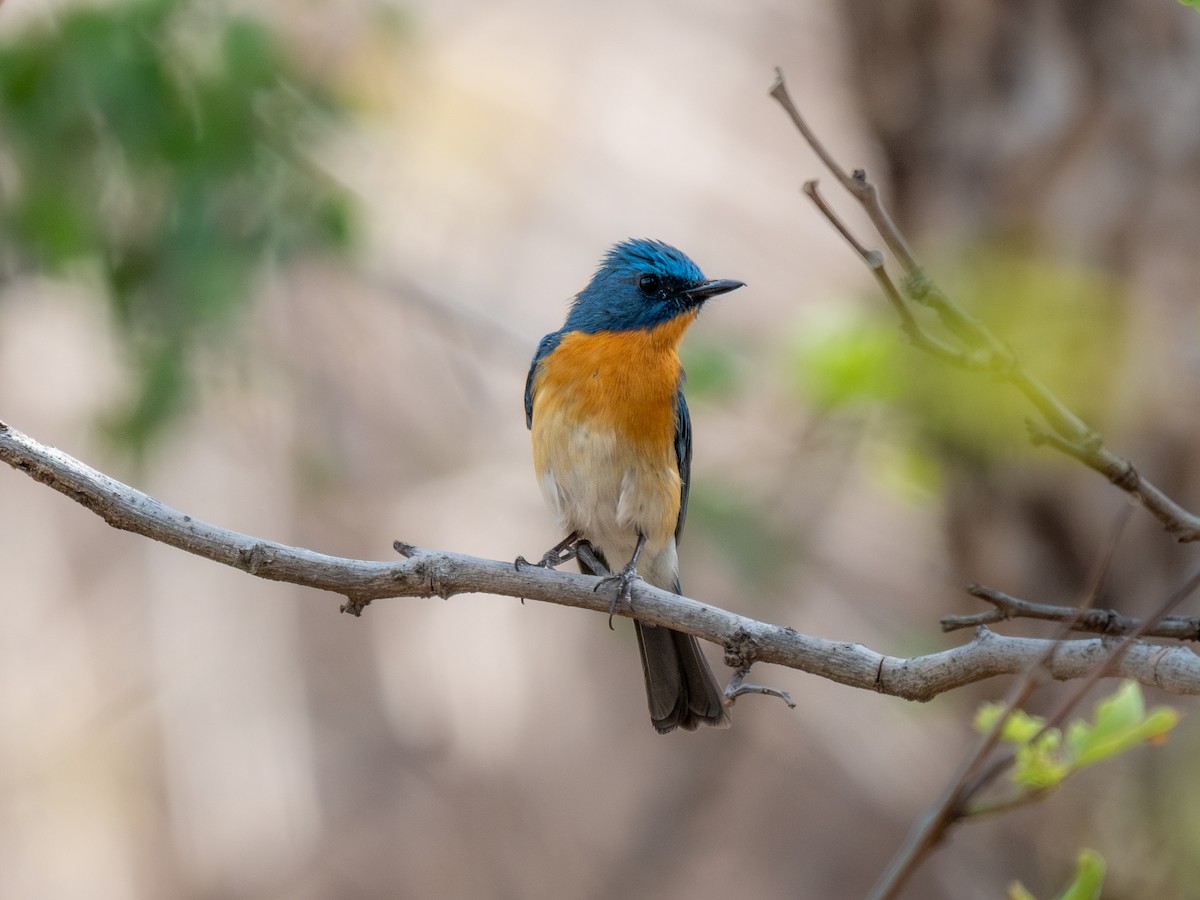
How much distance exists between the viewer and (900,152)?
19.2ft

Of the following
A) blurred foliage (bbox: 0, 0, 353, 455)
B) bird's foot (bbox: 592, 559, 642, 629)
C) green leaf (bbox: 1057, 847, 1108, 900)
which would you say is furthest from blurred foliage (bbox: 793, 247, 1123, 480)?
green leaf (bbox: 1057, 847, 1108, 900)

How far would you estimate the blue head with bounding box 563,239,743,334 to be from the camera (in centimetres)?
464

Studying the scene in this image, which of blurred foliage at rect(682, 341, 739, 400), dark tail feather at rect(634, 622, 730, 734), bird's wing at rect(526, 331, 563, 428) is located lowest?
dark tail feather at rect(634, 622, 730, 734)

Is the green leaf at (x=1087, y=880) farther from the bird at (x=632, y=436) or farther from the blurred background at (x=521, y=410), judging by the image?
the blurred background at (x=521, y=410)

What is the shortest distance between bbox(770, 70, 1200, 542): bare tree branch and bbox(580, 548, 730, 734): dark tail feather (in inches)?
72.7

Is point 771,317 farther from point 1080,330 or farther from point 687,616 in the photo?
point 687,616

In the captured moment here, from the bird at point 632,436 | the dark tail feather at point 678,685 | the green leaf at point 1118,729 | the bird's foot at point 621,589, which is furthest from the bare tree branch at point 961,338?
the bird at point 632,436

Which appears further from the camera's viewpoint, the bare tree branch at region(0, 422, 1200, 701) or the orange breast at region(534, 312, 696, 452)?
the orange breast at region(534, 312, 696, 452)

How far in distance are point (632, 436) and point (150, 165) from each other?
2.40 m

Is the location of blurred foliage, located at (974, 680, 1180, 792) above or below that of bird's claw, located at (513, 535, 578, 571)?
below

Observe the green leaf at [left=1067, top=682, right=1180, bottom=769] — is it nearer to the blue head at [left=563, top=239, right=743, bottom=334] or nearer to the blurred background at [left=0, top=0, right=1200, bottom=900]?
the blue head at [left=563, top=239, right=743, bottom=334]

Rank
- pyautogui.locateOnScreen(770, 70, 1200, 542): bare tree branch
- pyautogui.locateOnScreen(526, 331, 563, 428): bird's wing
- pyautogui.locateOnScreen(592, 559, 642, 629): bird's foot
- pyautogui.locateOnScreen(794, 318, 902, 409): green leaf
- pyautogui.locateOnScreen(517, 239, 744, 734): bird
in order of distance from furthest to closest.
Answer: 1. pyautogui.locateOnScreen(794, 318, 902, 409): green leaf
2. pyautogui.locateOnScreen(526, 331, 563, 428): bird's wing
3. pyautogui.locateOnScreen(517, 239, 744, 734): bird
4. pyautogui.locateOnScreen(592, 559, 642, 629): bird's foot
5. pyautogui.locateOnScreen(770, 70, 1200, 542): bare tree branch

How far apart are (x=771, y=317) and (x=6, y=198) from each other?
4650mm

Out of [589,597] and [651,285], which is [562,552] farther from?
[589,597]
